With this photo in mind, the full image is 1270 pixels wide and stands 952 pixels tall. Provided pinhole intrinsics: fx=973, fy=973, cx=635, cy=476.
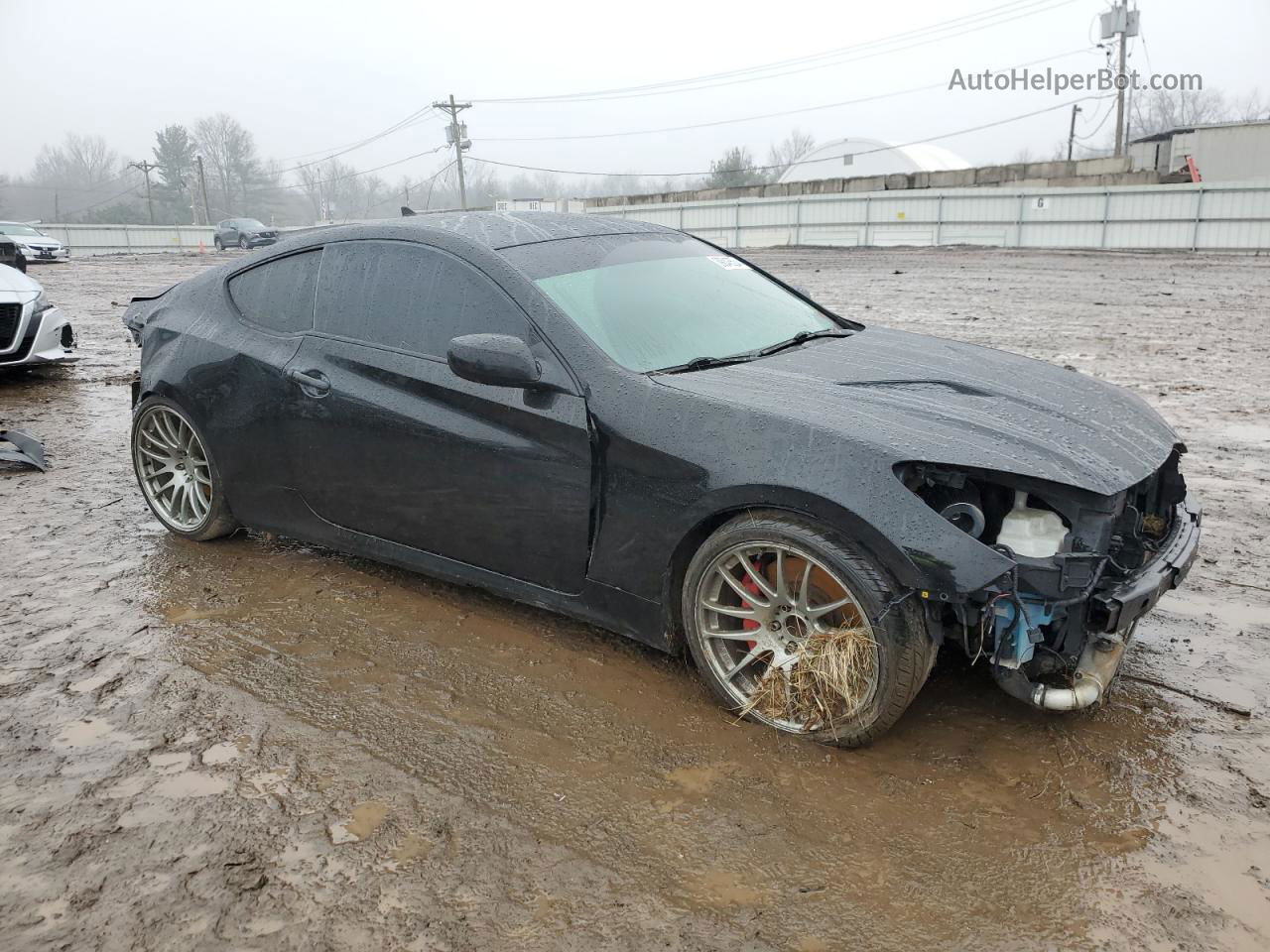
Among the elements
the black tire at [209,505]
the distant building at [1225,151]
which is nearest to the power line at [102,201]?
the distant building at [1225,151]

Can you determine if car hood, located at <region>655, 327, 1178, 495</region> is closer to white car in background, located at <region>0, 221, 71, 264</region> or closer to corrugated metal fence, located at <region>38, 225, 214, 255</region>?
white car in background, located at <region>0, 221, 71, 264</region>

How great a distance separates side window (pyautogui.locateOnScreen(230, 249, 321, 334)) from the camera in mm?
4242

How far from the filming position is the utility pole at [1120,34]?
1662 inches

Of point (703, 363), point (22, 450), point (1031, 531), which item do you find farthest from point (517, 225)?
point (22, 450)

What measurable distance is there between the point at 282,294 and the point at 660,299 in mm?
1766

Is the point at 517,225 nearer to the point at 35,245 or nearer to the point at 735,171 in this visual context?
the point at 35,245

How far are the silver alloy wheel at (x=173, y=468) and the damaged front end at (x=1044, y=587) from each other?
11.4ft

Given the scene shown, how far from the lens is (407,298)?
3.89 meters

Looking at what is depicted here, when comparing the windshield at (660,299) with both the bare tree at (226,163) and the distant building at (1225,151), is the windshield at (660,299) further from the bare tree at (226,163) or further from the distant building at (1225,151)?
the bare tree at (226,163)

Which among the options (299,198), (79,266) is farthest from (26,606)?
(299,198)

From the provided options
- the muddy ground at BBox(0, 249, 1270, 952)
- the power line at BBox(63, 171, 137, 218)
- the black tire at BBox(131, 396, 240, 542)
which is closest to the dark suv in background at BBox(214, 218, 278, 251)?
the black tire at BBox(131, 396, 240, 542)

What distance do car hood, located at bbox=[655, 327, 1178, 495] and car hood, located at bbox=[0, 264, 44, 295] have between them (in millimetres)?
8397

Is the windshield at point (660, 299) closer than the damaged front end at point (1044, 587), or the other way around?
the damaged front end at point (1044, 587)

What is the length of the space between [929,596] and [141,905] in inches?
85.4
